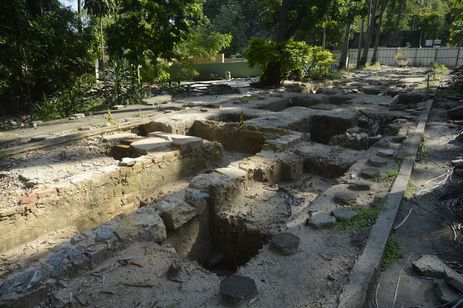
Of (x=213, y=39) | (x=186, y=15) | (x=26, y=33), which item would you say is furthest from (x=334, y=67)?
(x=26, y=33)

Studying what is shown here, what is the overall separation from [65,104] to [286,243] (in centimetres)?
871

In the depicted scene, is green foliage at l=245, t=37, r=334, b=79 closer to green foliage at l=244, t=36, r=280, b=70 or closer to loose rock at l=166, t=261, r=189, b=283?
green foliage at l=244, t=36, r=280, b=70

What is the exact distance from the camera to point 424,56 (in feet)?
92.1

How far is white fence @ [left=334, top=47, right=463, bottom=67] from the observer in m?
26.0

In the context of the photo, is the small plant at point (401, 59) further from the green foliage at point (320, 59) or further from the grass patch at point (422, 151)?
the grass patch at point (422, 151)

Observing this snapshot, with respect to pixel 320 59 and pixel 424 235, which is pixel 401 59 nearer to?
pixel 320 59

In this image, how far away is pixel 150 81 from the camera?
11820 millimetres

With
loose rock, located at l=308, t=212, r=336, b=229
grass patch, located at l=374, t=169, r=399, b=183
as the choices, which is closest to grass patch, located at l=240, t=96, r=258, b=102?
grass patch, located at l=374, t=169, r=399, b=183

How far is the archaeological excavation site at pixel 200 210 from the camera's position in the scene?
2.66 m

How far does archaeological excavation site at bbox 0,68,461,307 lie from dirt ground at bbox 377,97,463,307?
0.12m

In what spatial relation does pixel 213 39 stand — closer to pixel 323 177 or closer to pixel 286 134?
pixel 286 134

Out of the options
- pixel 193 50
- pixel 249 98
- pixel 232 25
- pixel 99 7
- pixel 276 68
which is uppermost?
pixel 232 25

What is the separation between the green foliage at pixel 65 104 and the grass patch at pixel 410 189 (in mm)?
8451

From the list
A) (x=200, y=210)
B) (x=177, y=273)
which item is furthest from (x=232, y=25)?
(x=177, y=273)
